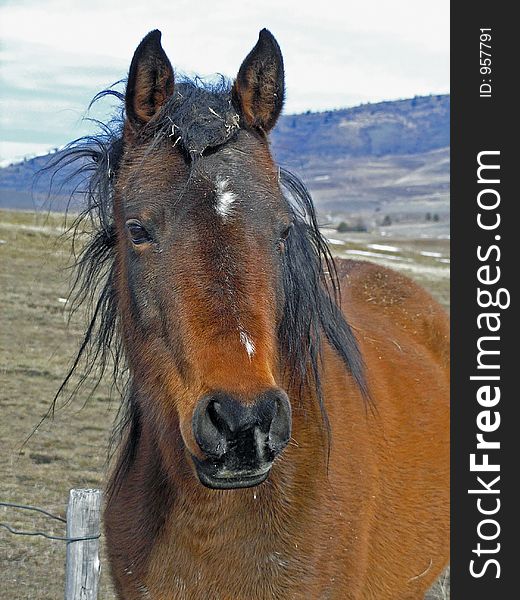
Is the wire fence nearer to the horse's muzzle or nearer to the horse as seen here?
the horse

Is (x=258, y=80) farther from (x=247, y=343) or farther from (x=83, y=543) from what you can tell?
(x=83, y=543)

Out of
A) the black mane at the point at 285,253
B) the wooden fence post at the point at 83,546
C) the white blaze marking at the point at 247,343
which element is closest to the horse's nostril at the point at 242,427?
the white blaze marking at the point at 247,343

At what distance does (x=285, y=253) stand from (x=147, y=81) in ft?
2.94

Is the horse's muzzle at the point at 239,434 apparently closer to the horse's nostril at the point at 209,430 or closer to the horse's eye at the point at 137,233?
the horse's nostril at the point at 209,430

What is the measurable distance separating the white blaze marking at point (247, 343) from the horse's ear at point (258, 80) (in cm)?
106

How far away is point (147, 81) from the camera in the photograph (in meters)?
3.15

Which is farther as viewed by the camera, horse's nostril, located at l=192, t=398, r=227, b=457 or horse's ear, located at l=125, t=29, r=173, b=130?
horse's ear, located at l=125, t=29, r=173, b=130

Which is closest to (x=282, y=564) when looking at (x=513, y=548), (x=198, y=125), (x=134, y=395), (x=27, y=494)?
(x=134, y=395)

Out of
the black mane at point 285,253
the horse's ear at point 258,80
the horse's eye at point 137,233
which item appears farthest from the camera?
the horse's ear at point 258,80

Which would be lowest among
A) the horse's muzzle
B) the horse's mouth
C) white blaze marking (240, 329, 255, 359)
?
the horse's mouth

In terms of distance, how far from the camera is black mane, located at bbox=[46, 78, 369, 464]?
306 cm

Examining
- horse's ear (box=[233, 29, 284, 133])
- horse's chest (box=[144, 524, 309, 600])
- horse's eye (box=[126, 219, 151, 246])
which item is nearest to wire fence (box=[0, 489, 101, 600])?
horse's chest (box=[144, 524, 309, 600])

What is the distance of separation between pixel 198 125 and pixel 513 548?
8.43 ft

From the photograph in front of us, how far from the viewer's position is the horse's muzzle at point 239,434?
2387mm
